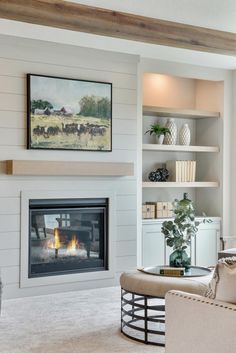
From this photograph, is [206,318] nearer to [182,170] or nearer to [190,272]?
[190,272]

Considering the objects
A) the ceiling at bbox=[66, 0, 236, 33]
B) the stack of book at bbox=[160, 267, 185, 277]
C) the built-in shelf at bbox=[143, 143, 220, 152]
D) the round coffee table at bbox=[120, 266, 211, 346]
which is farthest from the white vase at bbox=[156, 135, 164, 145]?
the stack of book at bbox=[160, 267, 185, 277]

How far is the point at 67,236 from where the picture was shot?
6.25 meters

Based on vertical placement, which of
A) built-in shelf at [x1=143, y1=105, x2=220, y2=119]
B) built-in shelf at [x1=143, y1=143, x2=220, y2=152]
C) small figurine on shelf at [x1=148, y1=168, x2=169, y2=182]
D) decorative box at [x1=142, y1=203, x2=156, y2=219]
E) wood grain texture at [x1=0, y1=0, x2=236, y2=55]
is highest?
wood grain texture at [x1=0, y1=0, x2=236, y2=55]

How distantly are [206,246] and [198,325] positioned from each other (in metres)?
4.33

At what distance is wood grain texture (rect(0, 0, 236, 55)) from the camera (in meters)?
4.31

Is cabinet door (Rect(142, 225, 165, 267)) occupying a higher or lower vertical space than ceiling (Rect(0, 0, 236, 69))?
lower

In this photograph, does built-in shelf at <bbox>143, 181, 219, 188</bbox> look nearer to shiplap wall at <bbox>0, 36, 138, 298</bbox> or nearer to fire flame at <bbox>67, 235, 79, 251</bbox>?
shiplap wall at <bbox>0, 36, 138, 298</bbox>

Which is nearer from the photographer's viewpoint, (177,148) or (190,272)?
(190,272)

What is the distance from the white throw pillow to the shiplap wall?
3.17 meters

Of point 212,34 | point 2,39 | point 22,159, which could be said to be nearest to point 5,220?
point 22,159

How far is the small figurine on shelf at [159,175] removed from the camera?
718cm

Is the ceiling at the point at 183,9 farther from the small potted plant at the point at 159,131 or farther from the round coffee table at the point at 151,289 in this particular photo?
the round coffee table at the point at 151,289

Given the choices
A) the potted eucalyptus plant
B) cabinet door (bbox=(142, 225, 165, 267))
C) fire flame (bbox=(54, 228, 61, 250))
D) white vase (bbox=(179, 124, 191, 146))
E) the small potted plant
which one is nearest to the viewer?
the potted eucalyptus plant

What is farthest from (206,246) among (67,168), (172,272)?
(172,272)
